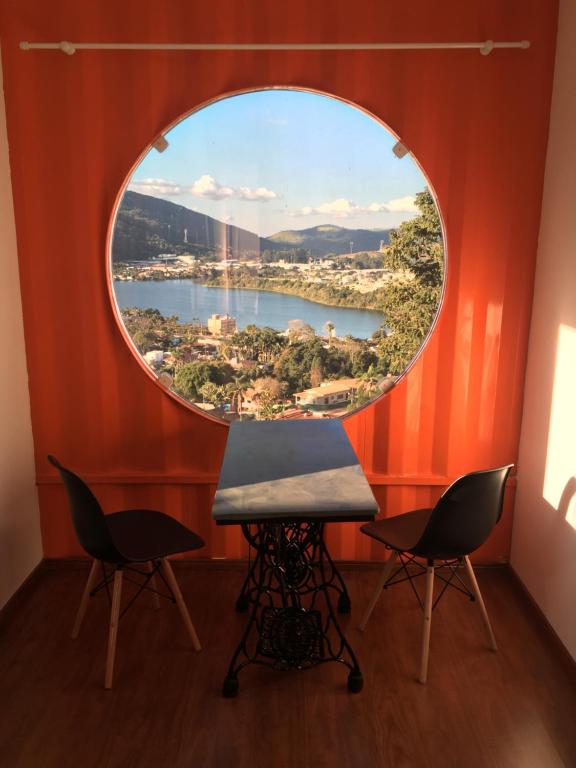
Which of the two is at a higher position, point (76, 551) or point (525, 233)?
point (525, 233)

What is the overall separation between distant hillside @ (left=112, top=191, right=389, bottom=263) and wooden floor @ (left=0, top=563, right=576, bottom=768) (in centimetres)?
156

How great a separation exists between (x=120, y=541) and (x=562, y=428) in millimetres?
1777

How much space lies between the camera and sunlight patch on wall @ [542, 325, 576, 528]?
104 inches

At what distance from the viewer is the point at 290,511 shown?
2.14 metres

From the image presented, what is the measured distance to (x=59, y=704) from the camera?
7.93ft

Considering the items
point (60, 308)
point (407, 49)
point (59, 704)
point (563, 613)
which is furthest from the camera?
point (60, 308)

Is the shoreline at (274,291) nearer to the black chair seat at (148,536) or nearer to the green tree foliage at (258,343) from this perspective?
the green tree foliage at (258,343)

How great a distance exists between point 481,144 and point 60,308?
1.96 meters

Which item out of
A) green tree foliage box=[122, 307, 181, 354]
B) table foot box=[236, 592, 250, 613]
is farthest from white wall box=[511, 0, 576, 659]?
green tree foliage box=[122, 307, 181, 354]

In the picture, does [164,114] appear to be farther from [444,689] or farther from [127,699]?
[444,689]

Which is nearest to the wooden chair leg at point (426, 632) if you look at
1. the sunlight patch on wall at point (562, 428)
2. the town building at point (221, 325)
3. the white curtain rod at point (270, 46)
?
the sunlight patch on wall at point (562, 428)

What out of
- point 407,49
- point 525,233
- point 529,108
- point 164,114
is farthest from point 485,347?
point 164,114

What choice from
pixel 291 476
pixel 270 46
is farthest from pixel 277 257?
pixel 291 476

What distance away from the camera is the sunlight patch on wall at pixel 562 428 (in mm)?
2639
